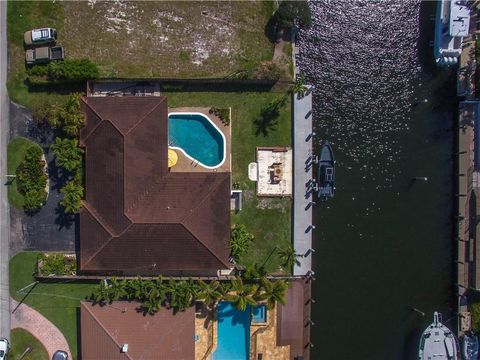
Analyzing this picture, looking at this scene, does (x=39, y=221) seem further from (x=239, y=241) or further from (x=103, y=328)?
(x=239, y=241)

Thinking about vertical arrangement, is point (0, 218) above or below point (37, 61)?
below

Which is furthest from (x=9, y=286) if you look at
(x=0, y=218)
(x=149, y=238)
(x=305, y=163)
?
(x=305, y=163)

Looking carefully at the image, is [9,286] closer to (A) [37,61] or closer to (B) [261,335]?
(A) [37,61]

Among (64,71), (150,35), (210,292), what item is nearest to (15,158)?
(64,71)

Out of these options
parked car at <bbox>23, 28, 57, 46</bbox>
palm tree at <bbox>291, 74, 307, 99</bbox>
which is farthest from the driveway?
palm tree at <bbox>291, 74, 307, 99</bbox>

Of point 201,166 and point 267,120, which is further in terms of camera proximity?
point 267,120

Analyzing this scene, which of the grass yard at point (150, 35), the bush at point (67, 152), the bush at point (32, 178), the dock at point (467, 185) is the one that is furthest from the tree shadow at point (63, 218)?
the dock at point (467, 185)

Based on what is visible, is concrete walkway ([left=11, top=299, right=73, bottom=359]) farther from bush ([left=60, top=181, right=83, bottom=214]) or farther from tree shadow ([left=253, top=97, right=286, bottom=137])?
tree shadow ([left=253, top=97, right=286, bottom=137])
